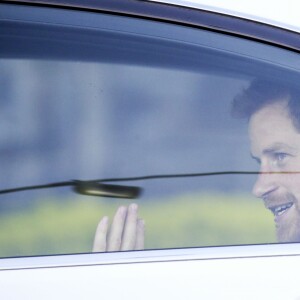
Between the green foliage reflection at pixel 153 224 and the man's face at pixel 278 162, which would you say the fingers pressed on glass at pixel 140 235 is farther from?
the man's face at pixel 278 162

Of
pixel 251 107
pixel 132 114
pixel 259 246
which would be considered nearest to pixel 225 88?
pixel 251 107

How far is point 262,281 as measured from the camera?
2.21 m

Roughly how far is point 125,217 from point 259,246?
0.32 meters

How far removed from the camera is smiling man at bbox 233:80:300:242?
2.38 metres

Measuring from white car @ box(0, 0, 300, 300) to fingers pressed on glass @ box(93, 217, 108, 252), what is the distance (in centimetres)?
1

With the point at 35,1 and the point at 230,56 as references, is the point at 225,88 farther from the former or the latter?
the point at 35,1

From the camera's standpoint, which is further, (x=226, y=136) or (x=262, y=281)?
(x=226, y=136)

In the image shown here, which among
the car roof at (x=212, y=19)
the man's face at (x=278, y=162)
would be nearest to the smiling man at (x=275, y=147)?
the man's face at (x=278, y=162)

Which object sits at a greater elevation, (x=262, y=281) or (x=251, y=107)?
(x=251, y=107)

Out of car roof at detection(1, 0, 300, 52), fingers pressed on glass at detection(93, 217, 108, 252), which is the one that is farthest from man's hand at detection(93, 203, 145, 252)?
car roof at detection(1, 0, 300, 52)

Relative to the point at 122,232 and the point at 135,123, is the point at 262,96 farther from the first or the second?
the point at 122,232

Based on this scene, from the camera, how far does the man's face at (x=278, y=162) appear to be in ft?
7.79

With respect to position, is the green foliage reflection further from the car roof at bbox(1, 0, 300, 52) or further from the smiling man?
the car roof at bbox(1, 0, 300, 52)

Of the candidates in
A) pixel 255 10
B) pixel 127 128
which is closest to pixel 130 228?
Answer: pixel 127 128
